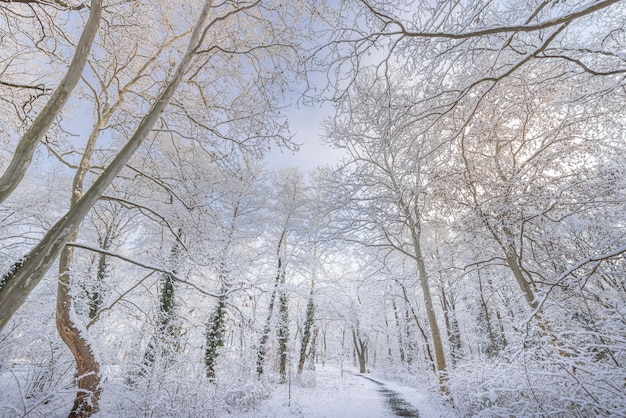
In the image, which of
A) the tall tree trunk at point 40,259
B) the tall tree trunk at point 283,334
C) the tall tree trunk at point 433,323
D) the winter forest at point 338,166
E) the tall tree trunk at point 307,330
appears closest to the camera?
the tall tree trunk at point 40,259

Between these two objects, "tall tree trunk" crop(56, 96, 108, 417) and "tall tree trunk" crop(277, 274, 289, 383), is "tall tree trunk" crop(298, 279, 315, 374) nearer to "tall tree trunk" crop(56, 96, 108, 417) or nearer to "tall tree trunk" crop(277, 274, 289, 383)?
"tall tree trunk" crop(277, 274, 289, 383)

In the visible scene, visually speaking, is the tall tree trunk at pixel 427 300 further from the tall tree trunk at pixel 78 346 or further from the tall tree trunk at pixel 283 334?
the tall tree trunk at pixel 78 346

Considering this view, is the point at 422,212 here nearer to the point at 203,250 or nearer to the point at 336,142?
the point at 336,142

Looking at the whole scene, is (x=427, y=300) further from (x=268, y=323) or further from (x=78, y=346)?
(x=78, y=346)

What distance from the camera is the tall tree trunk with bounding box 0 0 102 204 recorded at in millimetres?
2039

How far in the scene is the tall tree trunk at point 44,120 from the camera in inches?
80.3

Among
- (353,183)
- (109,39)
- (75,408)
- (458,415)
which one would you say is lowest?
(458,415)

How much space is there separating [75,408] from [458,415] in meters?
7.04

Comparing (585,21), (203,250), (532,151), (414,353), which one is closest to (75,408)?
(203,250)

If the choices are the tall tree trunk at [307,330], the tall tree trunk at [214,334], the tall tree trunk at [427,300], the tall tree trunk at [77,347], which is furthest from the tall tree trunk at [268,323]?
the tall tree trunk at [427,300]

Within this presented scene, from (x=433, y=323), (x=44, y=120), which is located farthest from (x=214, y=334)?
(x=44, y=120)

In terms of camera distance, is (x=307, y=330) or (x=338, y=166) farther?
(x=307, y=330)

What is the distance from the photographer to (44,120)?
2193 millimetres

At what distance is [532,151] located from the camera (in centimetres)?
513
